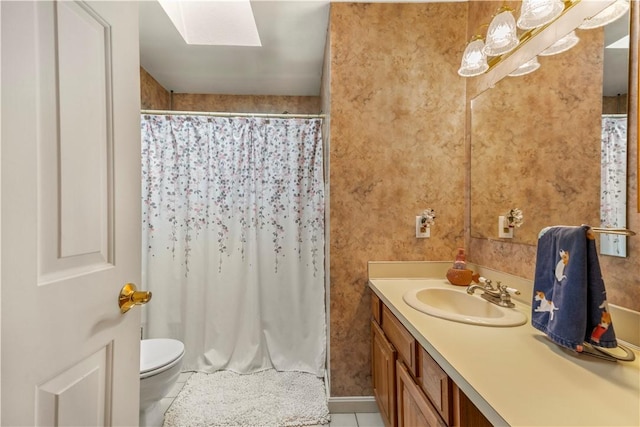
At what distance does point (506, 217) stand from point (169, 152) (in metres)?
2.17

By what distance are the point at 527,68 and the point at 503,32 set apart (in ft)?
0.66

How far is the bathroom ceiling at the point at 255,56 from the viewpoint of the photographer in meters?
1.92

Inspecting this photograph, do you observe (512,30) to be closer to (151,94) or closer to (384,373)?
(384,373)

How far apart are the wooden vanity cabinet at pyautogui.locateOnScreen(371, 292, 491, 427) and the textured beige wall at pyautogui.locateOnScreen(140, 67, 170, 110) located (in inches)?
93.1

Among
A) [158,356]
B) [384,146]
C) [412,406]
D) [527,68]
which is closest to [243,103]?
[384,146]

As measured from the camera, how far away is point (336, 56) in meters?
1.84

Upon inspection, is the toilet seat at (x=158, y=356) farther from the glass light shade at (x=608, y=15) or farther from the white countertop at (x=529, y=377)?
the glass light shade at (x=608, y=15)

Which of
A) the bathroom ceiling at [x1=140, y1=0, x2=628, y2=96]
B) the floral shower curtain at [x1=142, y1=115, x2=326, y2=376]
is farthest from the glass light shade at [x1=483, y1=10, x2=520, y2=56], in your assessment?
the floral shower curtain at [x1=142, y1=115, x2=326, y2=376]

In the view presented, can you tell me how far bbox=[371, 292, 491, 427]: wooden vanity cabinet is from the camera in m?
0.85

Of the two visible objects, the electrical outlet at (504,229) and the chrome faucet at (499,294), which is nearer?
the chrome faucet at (499,294)

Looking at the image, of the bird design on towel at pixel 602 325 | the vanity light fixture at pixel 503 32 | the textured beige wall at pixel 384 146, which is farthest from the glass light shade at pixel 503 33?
the bird design on towel at pixel 602 325

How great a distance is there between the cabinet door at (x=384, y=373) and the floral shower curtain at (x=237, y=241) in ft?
1.90

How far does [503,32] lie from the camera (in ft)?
4.33

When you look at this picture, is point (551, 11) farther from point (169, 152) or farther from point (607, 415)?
point (169, 152)
